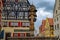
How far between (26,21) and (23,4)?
333 inches

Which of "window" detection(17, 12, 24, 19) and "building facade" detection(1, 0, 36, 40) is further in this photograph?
"window" detection(17, 12, 24, 19)

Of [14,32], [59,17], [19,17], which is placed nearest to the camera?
[59,17]

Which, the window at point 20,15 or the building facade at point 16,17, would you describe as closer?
the building facade at point 16,17

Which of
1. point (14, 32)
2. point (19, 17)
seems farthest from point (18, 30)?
point (19, 17)

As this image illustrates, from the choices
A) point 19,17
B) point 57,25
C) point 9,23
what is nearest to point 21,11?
point 19,17

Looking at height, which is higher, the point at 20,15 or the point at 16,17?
the point at 20,15

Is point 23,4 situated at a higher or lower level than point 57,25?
higher

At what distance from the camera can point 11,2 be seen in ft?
304

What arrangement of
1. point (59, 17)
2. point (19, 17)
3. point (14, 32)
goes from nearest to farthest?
point (59, 17)
point (14, 32)
point (19, 17)

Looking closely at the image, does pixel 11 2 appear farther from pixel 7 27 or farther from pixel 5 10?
pixel 7 27

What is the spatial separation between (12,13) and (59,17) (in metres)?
29.5

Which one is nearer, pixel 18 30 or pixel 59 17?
pixel 59 17

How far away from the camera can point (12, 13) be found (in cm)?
9044

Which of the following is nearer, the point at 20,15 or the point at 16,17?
the point at 16,17
